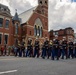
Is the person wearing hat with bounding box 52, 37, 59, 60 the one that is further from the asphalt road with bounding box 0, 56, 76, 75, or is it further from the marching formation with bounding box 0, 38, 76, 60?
the asphalt road with bounding box 0, 56, 76, 75

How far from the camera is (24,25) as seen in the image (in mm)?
49844

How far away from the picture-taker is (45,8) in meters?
56.7

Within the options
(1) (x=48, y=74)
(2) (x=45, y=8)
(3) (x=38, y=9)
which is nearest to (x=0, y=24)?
(3) (x=38, y=9)

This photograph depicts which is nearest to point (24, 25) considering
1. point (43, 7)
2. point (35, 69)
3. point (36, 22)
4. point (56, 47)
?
point (36, 22)

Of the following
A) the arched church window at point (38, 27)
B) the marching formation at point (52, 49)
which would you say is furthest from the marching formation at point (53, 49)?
the arched church window at point (38, 27)

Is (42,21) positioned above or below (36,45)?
above

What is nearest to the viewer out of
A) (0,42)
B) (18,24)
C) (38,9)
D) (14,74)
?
(14,74)

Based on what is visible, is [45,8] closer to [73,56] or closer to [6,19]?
[6,19]

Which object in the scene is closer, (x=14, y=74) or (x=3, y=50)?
(x=14, y=74)

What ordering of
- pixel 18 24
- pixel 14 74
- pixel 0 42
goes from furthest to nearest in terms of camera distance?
pixel 18 24
pixel 0 42
pixel 14 74

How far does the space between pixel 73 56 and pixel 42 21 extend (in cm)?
3659

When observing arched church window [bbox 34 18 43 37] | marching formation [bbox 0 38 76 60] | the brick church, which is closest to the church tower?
the brick church

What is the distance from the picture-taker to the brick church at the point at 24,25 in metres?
43.7

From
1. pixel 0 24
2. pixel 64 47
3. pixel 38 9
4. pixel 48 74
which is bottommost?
pixel 48 74
